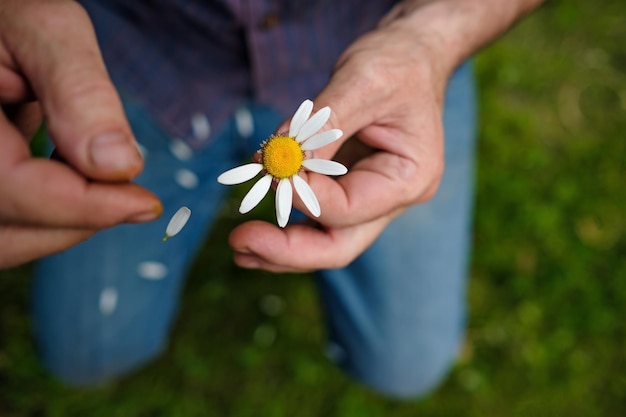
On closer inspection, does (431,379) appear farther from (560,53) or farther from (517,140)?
(560,53)

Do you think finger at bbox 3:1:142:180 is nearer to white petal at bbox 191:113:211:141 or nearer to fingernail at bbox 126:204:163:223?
fingernail at bbox 126:204:163:223

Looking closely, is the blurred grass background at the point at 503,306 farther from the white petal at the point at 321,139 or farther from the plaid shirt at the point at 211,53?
the white petal at the point at 321,139

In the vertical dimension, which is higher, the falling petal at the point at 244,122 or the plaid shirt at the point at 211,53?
the plaid shirt at the point at 211,53

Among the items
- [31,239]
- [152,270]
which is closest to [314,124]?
[31,239]

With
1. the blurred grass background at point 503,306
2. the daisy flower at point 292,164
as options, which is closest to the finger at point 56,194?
the daisy flower at point 292,164

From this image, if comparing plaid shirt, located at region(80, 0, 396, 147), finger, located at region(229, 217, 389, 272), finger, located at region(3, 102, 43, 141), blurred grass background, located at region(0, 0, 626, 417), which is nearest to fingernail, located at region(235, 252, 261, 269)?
finger, located at region(229, 217, 389, 272)

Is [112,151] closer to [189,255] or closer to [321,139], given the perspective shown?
[321,139]

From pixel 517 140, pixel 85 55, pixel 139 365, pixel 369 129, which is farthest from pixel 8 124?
pixel 517 140
